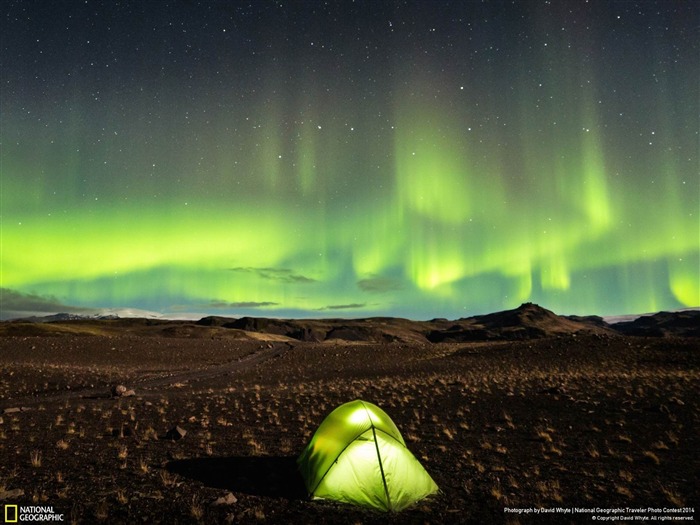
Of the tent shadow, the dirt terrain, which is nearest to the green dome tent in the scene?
the dirt terrain

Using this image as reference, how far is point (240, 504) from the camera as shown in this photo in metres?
8.81

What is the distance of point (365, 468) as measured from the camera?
29.2 ft

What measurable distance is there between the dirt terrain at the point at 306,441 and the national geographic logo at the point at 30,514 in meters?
0.21

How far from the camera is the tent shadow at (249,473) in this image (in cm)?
959

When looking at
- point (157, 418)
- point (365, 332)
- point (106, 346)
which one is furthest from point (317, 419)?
point (365, 332)

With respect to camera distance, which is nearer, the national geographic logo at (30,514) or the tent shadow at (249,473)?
the national geographic logo at (30,514)

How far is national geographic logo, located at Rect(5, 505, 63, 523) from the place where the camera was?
7.95 meters

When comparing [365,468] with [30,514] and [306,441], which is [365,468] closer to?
[306,441]

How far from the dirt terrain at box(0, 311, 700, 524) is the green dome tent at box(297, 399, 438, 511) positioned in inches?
11.7

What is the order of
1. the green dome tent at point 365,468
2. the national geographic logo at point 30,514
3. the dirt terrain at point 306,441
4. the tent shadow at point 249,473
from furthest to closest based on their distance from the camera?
the tent shadow at point 249,473
the dirt terrain at point 306,441
the green dome tent at point 365,468
the national geographic logo at point 30,514

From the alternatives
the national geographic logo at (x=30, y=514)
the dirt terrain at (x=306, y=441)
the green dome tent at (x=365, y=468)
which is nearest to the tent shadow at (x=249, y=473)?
the dirt terrain at (x=306, y=441)

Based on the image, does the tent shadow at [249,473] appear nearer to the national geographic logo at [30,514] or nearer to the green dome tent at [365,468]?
the green dome tent at [365,468]

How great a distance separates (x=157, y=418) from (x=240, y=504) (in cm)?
1081

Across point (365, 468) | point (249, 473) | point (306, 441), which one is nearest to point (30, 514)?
point (249, 473)
